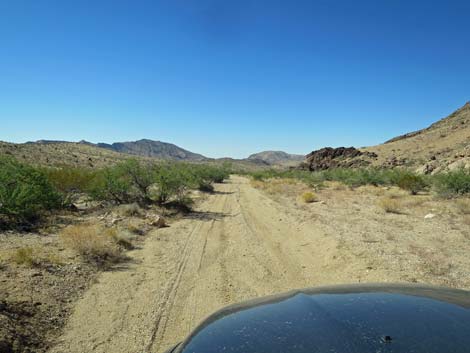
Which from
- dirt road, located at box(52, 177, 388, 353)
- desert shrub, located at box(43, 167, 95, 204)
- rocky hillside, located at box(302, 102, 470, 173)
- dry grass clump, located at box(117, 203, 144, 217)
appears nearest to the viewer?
dirt road, located at box(52, 177, 388, 353)

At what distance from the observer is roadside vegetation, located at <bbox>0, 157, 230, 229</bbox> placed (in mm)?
13828

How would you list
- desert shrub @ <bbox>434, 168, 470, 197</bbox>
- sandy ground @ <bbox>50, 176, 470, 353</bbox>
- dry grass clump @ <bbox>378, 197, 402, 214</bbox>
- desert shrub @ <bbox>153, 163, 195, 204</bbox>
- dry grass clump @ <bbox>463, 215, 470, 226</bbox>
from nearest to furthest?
sandy ground @ <bbox>50, 176, 470, 353</bbox>
dry grass clump @ <bbox>463, 215, 470, 226</bbox>
dry grass clump @ <bbox>378, 197, 402, 214</bbox>
desert shrub @ <bbox>153, 163, 195, 204</bbox>
desert shrub @ <bbox>434, 168, 470, 197</bbox>

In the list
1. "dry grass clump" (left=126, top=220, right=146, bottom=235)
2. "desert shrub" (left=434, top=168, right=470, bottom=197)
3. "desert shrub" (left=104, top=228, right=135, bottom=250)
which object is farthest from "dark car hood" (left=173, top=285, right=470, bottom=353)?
"desert shrub" (left=434, top=168, right=470, bottom=197)

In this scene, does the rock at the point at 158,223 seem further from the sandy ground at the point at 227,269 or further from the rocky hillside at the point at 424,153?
the rocky hillside at the point at 424,153

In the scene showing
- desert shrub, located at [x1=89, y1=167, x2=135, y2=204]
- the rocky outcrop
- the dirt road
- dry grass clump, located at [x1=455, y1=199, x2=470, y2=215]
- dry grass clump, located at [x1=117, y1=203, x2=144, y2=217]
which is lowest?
the dirt road

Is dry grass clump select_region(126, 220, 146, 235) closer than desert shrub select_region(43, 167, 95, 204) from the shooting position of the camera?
Yes

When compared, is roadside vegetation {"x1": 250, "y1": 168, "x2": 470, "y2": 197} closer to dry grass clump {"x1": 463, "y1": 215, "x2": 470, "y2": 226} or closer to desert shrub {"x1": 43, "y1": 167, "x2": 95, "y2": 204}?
dry grass clump {"x1": 463, "y1": 215, "x2": 470, "y2": 226}

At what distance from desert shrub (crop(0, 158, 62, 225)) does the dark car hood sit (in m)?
12.8

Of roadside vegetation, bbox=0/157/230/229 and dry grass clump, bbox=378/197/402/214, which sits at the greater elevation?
roadside vegetation, bbox=0/157/230/229

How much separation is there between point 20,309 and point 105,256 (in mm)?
3866

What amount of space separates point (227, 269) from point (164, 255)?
2.46m

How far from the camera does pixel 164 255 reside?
11.1 metres

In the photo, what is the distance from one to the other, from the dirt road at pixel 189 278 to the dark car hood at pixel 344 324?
2.85 metres

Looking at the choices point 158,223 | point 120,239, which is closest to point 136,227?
point 158,223
